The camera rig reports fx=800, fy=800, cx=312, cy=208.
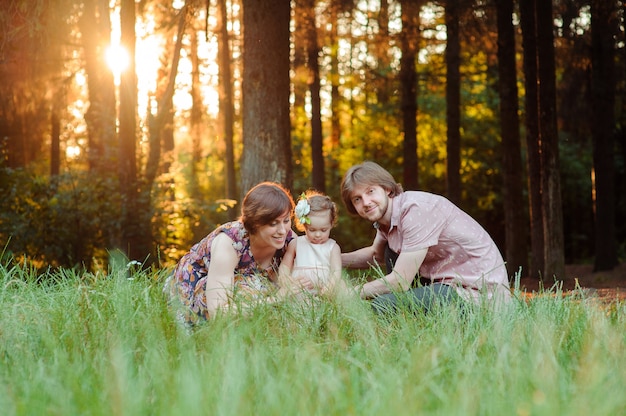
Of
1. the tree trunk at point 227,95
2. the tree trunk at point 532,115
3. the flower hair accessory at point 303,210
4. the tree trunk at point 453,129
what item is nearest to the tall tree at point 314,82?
the tree trunk at point 227,95

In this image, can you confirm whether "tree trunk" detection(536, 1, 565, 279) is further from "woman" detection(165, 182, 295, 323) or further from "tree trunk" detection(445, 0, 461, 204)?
"woman" detection(165, 182, 295, 323)

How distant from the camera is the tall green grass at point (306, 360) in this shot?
307 cm

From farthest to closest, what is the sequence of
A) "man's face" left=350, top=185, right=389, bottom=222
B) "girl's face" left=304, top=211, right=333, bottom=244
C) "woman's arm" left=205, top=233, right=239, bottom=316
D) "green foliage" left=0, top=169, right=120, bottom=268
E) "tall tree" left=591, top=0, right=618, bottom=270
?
"tall tree" left=591, top=0, right=618, bottom=270
"green foliage" left=0, top=169, right=120, bottom=268
"girl's face" left=304, top=211, right=333, bottom=244
"man's face" left=350, top=185, right=389, bottom=222
"woman's arm" left=205, top=233, right=239, bottom=316

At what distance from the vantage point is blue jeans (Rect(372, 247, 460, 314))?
15.4 feet

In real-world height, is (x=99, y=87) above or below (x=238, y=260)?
above

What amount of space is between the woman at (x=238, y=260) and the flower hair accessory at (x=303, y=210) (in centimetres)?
37

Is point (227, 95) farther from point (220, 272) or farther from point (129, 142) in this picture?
point (220, 272)

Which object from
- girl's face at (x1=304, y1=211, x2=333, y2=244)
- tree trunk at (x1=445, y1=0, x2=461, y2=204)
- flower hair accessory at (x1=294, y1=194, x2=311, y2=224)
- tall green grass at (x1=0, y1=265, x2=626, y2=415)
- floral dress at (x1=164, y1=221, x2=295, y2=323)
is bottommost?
tall green grass at (x1=0, y1=265, x2=626, y2=415)

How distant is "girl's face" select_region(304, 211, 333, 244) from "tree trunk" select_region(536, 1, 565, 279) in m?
6.59

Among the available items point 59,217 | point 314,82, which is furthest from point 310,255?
point 314,82

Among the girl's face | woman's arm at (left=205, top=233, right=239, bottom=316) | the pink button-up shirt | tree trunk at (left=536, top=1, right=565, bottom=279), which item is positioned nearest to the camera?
woman's arm at (left=205, top=233, right=239, bottom=316)

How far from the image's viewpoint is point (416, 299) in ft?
15.5

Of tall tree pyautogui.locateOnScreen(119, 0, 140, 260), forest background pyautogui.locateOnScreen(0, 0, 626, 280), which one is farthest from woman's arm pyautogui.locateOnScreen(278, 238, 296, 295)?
tall tree pyautogui.locateOnScreen(119, 0, 140, 260)

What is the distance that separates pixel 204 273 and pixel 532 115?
8.71 meters
